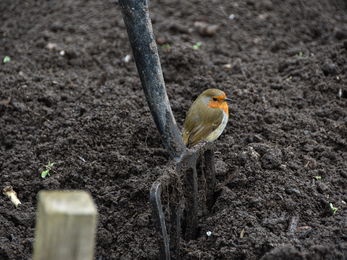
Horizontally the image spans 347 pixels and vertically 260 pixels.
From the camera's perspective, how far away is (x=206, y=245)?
2.10 metres

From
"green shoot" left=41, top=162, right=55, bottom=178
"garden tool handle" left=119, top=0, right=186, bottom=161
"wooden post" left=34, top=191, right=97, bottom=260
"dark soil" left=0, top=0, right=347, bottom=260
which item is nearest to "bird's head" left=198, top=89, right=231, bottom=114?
"dark soil" left=0, top=0, right=347, bottom=260

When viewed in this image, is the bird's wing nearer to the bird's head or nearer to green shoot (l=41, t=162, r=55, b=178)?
the bird's head

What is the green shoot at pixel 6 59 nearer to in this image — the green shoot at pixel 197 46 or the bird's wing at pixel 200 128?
the green shoot at pixel 197 46

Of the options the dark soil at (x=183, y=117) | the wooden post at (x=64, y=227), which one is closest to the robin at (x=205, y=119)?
the dark soil at (x=183, y=117)

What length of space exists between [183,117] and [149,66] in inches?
52.7

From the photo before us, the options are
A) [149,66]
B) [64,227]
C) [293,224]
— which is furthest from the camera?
[293,224]

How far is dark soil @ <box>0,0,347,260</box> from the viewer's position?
84.0 inches

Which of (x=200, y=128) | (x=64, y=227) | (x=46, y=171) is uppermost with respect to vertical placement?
(x=64, y=227)

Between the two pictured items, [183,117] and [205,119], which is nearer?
[205,119]

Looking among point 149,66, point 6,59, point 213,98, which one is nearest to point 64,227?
point 149,66

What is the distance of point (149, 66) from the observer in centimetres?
199

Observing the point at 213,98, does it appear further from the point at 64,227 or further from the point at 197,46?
the point at 64,227

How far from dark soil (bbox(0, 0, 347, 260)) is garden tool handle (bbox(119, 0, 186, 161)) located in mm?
505

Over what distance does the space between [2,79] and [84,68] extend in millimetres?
954
